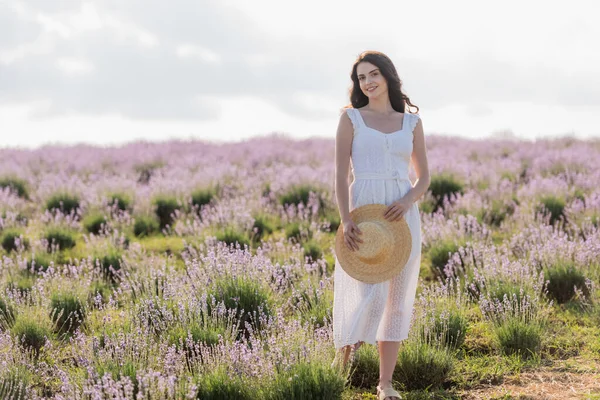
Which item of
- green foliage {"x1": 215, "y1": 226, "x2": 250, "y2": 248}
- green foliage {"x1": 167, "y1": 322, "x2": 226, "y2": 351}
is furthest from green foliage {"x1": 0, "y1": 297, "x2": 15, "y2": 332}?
green foliage {"x1": 215, "y1": 226, "x2": 250, "y2": 248}

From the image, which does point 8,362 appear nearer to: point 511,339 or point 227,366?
point 227,366

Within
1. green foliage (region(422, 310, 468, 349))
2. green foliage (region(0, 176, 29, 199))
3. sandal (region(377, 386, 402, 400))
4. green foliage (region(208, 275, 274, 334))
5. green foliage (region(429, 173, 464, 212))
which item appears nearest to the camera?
sandal (region(377, 386, 402, 400))

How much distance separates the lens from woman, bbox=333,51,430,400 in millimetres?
4199

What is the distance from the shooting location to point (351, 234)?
4.10 meters

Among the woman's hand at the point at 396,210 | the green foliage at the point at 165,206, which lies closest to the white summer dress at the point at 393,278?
the woman's hand at the point at 396,210

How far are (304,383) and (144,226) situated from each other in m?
5.94

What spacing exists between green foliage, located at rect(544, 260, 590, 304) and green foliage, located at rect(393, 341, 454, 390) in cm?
231

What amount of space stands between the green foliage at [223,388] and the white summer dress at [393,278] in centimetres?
62

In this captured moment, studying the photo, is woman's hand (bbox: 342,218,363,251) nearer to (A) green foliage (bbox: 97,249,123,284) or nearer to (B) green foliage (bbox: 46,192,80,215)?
(A) green foliage (bbox: 97,249,123,284)

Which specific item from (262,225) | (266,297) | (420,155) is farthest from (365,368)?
(262,225)

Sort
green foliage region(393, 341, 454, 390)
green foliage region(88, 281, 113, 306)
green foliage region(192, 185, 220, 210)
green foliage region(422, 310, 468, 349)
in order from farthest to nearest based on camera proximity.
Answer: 1. green foliage region(192, 185, 220, 210)
2. green foliage region(88, 281, 113, 306)
3. green foliage region(422, 310, 468, 349)
4. green foliage region(393, 341, 454, 390)

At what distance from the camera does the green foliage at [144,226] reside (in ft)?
31.2

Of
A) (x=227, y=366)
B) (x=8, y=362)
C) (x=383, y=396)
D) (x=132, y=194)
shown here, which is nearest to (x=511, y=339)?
(x=383, y=396)

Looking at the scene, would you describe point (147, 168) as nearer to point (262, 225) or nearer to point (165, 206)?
point (165, 206)
